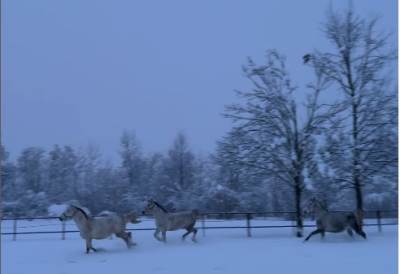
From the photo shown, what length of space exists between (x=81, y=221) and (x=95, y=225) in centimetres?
44

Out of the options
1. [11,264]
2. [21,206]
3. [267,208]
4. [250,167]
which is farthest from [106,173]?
[11,264]

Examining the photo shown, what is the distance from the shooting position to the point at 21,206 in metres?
44.6

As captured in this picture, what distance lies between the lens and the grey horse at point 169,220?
17.0 meters

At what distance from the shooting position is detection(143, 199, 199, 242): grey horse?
17.0m

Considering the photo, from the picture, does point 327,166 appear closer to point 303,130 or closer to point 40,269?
point 303,130

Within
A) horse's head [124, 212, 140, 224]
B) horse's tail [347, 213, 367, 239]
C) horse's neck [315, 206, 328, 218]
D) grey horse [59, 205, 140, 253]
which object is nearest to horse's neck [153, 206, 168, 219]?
horse's head [124, 212, 140, 224]

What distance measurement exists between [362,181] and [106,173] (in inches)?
1660

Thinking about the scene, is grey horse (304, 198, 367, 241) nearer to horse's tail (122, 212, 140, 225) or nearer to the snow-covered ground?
the snow-covered ground

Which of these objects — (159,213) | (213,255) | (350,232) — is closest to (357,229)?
(350,232)

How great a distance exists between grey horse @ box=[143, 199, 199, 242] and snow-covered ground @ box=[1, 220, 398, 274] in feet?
1.35

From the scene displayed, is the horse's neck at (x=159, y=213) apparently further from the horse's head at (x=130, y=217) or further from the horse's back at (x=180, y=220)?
the horse's head at (x=130, y=217)

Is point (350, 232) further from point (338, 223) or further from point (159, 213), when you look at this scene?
point (159, 213)

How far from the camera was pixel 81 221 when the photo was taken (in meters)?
15.0

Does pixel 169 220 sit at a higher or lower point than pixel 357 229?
higher
